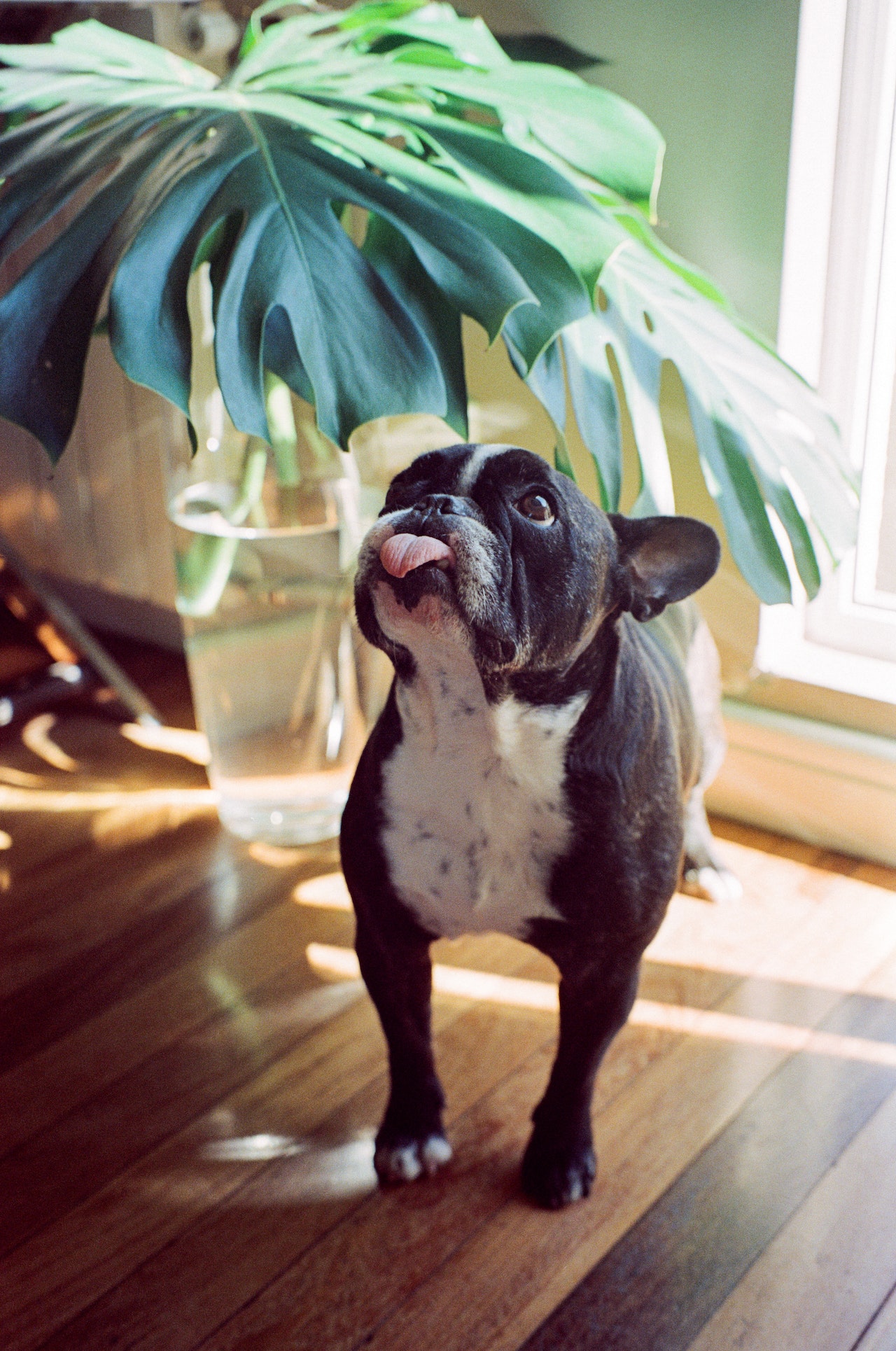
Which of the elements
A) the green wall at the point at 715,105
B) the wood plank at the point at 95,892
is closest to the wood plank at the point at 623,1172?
the wood plank at the point at 95,892

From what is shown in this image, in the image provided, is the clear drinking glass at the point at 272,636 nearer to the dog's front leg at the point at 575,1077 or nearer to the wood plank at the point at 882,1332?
the dog's front leg at the point at 575,1077

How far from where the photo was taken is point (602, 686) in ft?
2.67

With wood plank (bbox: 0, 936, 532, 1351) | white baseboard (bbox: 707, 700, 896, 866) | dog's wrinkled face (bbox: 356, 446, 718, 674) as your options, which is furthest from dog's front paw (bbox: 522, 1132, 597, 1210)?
white baseboard (bbox: 707, 700, 896, 866)

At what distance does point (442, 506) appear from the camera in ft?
2.39

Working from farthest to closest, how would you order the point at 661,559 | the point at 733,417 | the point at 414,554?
1. the point at 733,417
2. the point at 661,559
3. the point at 414,554

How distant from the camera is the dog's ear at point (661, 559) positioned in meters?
0.79

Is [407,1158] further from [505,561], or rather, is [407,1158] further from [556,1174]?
[505,561]

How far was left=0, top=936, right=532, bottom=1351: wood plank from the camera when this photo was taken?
0.92 m

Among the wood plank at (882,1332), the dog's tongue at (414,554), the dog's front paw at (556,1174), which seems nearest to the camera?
the dog's tongue at (414,554)

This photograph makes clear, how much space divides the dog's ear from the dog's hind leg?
0.31m

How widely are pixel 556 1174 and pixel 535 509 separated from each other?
563 mm

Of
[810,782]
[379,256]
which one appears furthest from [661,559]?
[810,782]

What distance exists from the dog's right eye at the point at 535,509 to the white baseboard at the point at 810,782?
33.7 inches

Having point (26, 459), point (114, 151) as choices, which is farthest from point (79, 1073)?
point (26, 459)
